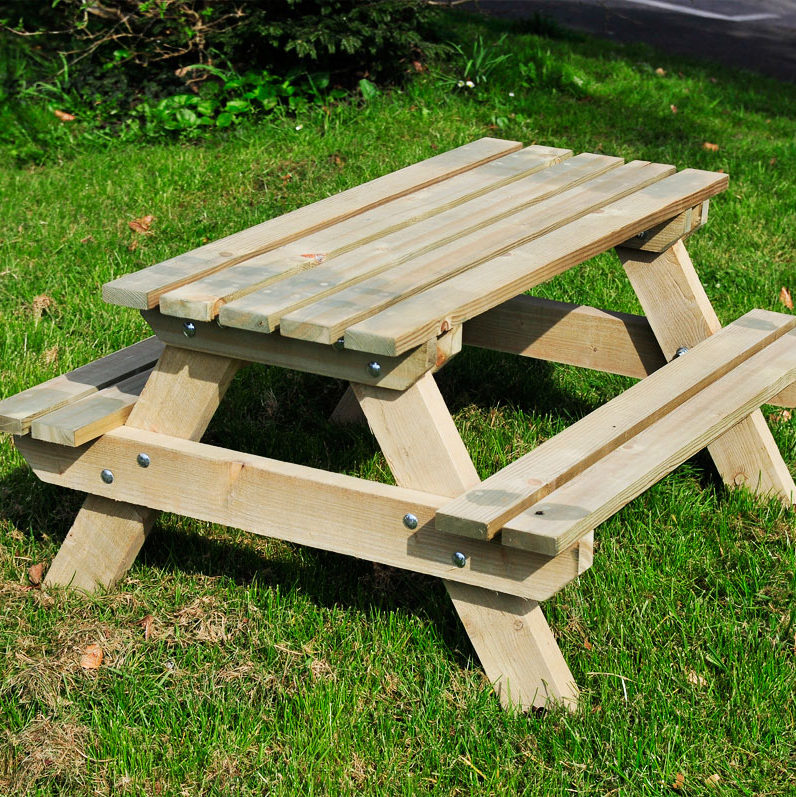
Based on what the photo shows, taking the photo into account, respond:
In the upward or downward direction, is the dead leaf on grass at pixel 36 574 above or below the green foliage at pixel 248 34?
below

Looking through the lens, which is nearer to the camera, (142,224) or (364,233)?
(364,233)

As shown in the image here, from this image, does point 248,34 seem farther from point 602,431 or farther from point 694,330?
point 602,431

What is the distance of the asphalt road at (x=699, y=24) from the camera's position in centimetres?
945

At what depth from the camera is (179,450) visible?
2.47 meters

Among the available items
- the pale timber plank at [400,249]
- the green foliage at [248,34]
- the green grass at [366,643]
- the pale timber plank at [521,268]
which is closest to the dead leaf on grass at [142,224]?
the green grass at [366,643]

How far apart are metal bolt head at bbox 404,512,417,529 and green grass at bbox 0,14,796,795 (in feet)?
1.25

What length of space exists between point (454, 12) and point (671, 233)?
6.22 m

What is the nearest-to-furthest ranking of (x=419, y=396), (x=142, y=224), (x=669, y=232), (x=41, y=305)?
(x=419, y=396), (x=669, y=232), (x=41, y=305), (x=142, y=224)

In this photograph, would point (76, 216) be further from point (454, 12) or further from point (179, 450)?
point (454, 12)

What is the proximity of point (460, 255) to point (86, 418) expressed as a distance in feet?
2.91

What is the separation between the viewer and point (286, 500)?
2.42m

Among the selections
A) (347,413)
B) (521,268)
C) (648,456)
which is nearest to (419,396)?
(521,268)

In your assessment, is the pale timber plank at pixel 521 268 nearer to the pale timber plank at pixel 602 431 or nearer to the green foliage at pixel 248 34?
the pale timber plank at pixel 602 431

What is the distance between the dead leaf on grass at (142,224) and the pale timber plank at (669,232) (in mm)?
2468
